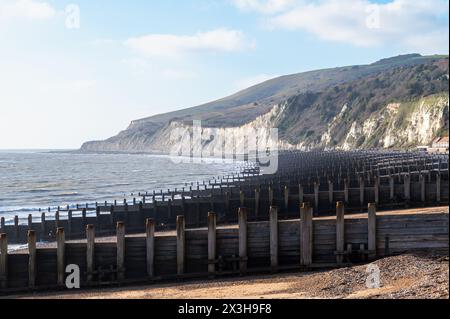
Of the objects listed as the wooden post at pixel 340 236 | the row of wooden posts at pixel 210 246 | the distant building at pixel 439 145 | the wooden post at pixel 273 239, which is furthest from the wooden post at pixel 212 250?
the distant building at pixel 439 145

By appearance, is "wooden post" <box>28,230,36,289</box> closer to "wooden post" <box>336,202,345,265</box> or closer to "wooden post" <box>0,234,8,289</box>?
"wooden post" <box>0,234,8,289</box>

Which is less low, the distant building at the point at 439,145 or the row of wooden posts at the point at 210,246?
the distant building at the point at 439,145

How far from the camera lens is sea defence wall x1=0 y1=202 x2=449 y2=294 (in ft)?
59.9

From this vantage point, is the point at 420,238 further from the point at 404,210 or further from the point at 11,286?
the point at 404,210

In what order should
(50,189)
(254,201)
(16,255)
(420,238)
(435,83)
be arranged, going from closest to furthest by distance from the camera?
(420,238) → (16,255) → (254,201) → (50,189) → (435,83)

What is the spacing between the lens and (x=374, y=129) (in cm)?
15125

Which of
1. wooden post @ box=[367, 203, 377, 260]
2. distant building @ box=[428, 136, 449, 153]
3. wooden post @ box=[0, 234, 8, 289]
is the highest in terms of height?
distant building @ box=[428, 136, 449, 153]

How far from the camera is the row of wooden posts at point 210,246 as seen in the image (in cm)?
1822

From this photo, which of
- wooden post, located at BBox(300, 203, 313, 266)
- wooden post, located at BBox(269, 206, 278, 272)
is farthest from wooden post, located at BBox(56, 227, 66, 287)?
wooden post, located at BBox(300, 203, 313, 266)

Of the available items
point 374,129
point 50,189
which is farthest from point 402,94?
point 50,189

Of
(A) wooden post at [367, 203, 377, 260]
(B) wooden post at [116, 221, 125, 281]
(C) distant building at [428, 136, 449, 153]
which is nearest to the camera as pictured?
(A) wooden post at [367, 203, 377, 260]

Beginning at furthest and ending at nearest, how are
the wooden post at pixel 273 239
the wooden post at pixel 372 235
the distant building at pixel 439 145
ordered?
the distant building at pixel 439 145 < the wooden post at pixel 273 239 < the wooden post at pixel 372 235

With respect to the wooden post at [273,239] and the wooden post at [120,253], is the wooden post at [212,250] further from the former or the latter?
the wooden post at [120,253]
